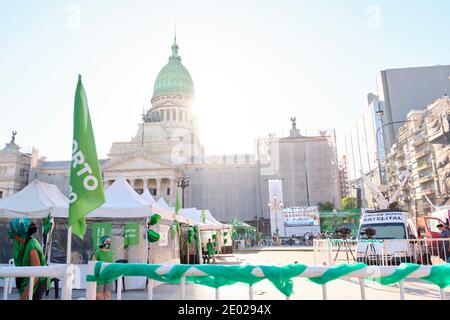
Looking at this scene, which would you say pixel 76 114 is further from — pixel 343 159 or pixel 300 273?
pixel 343 159

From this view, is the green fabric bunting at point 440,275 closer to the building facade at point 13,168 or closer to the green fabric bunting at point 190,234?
the green fabric bunting at point 190,234

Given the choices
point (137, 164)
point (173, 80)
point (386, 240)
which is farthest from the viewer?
point (173, 80)

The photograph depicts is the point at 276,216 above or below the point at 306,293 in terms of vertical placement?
above

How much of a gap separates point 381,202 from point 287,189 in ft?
93.6

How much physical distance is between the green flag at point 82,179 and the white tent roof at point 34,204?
7.71 metres

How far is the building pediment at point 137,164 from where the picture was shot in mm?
58250

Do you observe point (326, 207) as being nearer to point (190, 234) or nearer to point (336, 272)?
point (190, 234)

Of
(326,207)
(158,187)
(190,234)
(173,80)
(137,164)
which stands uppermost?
(173,80)

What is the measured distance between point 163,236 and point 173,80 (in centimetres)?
7080

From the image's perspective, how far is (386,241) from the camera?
11.6 meters

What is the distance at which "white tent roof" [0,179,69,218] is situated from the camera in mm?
10992

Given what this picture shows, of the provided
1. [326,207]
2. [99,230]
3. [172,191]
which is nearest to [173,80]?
[172,191]
